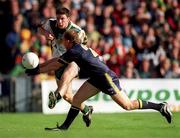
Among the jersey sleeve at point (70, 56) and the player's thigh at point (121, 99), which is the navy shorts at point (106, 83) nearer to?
the player's thigh at point (121, 99)

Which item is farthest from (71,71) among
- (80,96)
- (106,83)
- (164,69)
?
(164,69)

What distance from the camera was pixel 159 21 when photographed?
2019 centimetres

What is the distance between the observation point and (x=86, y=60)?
35.2 ft

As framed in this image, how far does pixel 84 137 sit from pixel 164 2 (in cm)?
1160

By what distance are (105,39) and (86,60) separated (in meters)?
8.47

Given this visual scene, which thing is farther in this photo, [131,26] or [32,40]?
[131,26]

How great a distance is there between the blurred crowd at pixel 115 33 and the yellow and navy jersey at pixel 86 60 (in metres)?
6.94

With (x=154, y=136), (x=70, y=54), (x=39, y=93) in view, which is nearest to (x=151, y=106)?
(x=154, y=136)

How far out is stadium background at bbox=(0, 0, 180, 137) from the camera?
1734 cm

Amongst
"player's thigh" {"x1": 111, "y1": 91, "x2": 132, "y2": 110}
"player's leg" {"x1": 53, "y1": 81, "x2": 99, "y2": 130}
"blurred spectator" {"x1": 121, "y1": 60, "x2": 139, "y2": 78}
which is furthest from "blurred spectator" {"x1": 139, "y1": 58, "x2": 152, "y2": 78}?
"player's thigh" {"x1": 111, "y1": 91, "x2": 132, "y2": 110}

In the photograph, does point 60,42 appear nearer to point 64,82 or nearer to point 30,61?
point 30,61

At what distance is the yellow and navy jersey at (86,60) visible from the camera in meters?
10.7

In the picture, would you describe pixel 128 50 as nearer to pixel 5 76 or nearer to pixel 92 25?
pixel 92 25

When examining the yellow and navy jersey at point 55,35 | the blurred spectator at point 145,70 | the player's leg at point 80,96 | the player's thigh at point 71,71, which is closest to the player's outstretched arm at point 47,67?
the player's thigh at point 71,71
